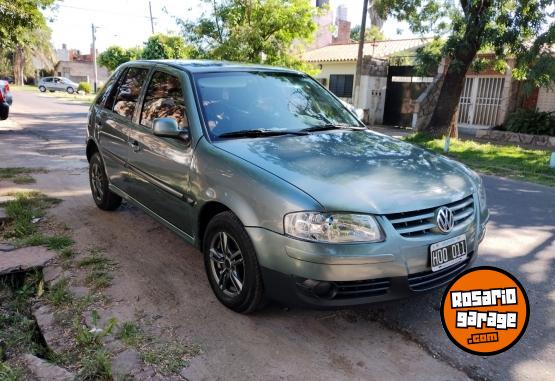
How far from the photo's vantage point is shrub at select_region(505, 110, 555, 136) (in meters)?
14.6

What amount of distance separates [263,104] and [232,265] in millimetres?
1438

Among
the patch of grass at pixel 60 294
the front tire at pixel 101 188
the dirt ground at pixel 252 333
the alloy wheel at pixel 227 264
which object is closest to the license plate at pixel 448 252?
the dirt ground at pixel 252 333

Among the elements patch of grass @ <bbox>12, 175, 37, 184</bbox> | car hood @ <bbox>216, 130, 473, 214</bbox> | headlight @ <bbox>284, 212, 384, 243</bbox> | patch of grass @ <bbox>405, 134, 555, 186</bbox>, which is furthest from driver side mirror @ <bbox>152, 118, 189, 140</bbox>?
patch of grass @ <bbox>405, 134, 555, 186</bbox>

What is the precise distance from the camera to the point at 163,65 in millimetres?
4367

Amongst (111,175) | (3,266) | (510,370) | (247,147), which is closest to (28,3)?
(111,175)

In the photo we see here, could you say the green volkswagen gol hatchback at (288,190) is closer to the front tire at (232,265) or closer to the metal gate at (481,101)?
the front tire at (232,265)

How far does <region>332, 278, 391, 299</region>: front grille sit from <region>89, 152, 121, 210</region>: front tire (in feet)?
11.7

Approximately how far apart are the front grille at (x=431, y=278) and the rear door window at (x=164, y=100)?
2.06 metres

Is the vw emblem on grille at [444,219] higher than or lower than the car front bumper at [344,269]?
higher

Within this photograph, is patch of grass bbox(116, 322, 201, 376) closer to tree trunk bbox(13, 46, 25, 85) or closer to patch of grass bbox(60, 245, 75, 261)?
patch of grass bbox(60, 245, 75, 261)

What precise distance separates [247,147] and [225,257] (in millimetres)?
793

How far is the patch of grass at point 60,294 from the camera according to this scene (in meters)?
3.51

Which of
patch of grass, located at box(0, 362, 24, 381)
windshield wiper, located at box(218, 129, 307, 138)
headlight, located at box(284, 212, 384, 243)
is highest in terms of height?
windshield wiper, located at box(218, 129, 307, 138)

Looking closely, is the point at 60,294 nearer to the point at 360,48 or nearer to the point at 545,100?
the point at 360,48
